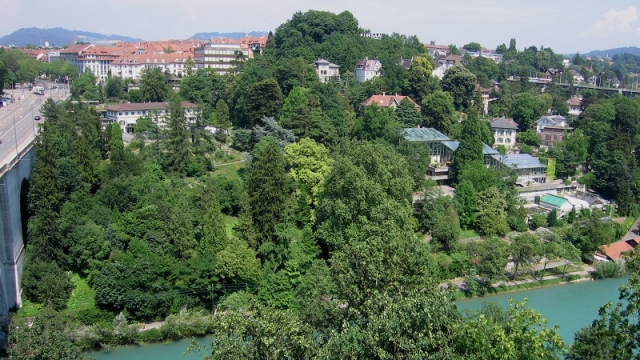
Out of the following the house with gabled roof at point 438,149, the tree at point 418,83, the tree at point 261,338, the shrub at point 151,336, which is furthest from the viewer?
the tree at point 418,83

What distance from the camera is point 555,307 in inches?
563

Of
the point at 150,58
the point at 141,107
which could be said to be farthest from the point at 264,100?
the point at 150,58

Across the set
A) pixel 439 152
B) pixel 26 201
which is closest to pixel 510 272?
pixel 439 152

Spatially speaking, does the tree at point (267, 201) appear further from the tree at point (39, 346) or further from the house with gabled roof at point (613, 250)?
the house with gabled roof at point (613, 250)

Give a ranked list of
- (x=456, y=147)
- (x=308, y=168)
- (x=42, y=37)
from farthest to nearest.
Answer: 1. (x=42, y=37)
2. (x=456, y=147)
3. (x=308, y=168)

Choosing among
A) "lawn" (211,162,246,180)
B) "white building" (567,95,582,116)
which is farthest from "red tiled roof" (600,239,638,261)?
"white building" (567,95,582,116)

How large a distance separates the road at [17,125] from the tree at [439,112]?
15049 mm

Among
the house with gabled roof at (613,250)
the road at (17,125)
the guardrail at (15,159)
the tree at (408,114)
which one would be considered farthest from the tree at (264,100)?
the house with gabled roof at (613,250)

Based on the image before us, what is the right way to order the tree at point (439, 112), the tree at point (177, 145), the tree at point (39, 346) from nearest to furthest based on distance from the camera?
the tree at point (39, 346) < the tree at point (177, 145) < the tree at point (439, 112)

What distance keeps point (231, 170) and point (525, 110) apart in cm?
1535

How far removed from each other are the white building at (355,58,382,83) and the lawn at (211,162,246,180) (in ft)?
43.9

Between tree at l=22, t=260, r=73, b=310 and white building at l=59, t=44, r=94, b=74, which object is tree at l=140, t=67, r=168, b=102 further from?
white building at l=59, t=44, r=94, b=74

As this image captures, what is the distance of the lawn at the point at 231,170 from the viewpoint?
742 inches

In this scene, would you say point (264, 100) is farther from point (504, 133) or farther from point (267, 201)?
point (504, 133)
